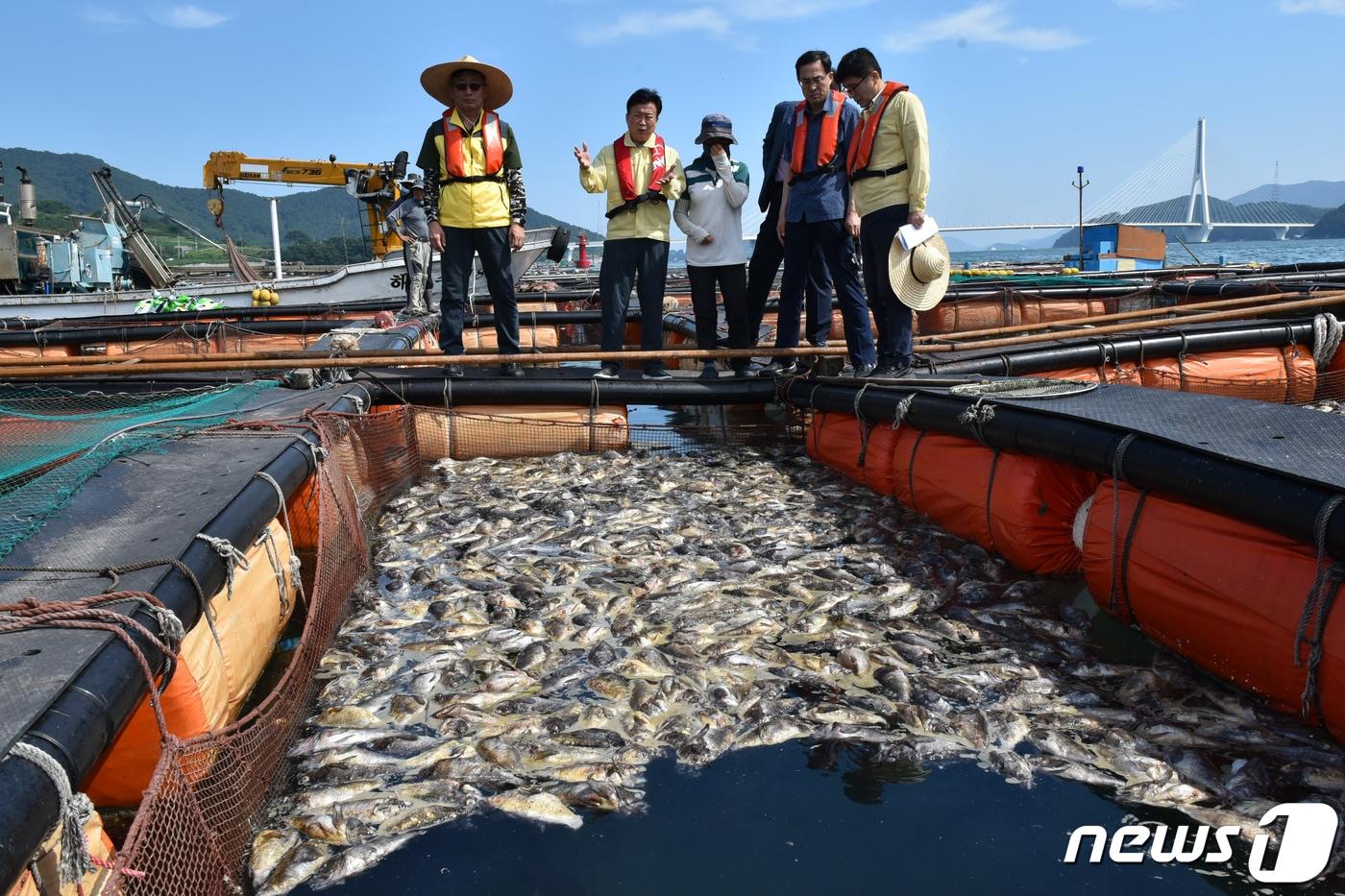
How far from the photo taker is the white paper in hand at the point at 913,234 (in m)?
7.39

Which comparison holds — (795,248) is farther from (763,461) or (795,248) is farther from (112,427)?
(112,427)

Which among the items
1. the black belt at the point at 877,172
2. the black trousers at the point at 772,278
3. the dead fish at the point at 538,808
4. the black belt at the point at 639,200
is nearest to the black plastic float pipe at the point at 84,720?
the dead fish at the point at 538,808

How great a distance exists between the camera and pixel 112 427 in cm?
567

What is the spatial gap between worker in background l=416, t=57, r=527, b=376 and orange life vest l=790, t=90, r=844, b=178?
272 cm

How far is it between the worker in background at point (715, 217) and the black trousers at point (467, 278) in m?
1.86

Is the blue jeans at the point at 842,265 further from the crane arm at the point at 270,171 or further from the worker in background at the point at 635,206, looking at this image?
the crane arm at the point at 270,171

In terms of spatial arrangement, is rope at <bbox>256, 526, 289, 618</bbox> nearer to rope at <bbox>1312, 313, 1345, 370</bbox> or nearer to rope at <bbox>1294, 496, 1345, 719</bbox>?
rope at <bbox>1294, 496, 1345, 719</bbox>

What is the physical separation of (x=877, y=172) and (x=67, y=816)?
23.2 feet

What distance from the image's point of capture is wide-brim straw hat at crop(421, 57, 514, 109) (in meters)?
8.38

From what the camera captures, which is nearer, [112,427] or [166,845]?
[166,845]

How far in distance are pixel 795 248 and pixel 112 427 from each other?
5.95 meters

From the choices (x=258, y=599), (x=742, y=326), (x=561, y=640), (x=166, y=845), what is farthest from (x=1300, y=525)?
(x=742, y=326)

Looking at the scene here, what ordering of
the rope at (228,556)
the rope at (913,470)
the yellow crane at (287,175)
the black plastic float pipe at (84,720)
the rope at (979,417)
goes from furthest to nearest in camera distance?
the yellow crane at (287,175) < the rope at (913,470) < the rope at (979,417) < the rope at (228,556) < the black plastic float pipe at (84,720)

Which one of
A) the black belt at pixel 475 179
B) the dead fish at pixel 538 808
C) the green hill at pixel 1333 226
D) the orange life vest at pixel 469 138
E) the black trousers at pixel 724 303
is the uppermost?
the green hill at pixel 1333 226
